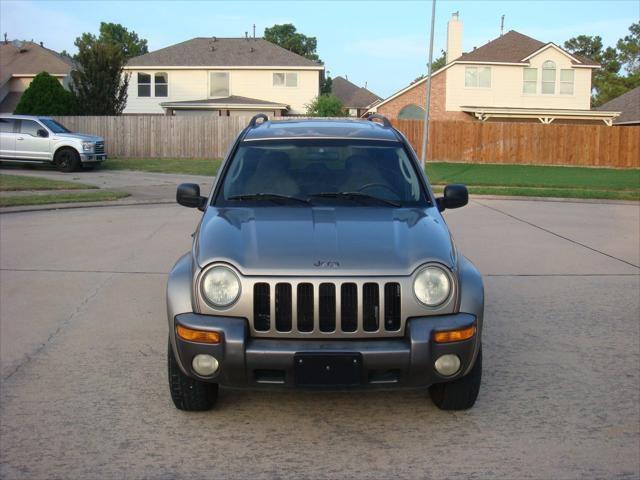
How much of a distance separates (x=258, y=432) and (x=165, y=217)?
10.0m

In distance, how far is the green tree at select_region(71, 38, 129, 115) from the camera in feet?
125

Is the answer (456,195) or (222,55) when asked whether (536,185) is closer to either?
(456,195)

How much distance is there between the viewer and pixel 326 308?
4.09 m

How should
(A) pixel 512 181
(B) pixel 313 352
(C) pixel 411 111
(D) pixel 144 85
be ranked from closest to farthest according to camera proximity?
(B) pixel 313 352 → (A) pixel 512 181 → (C) pixel 411 111 → (D) pixel 144 85

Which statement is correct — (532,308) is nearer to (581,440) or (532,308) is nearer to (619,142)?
(581,440)

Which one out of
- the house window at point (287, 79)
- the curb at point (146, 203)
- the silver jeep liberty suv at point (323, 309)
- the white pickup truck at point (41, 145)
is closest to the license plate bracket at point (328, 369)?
the silver jeep liberty suv at point (323, 309)

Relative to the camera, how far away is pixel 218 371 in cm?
410

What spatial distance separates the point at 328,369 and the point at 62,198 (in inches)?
498

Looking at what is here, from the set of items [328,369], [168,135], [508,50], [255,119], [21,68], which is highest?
[508,50]

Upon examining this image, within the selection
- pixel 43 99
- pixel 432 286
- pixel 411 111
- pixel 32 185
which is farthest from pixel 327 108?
pixel 432 286

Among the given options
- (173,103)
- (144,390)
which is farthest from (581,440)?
(173,103)

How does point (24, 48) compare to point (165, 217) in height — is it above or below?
above

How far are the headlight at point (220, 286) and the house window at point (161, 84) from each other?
147ft

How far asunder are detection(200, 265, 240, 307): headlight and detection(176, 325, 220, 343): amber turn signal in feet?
0.55
